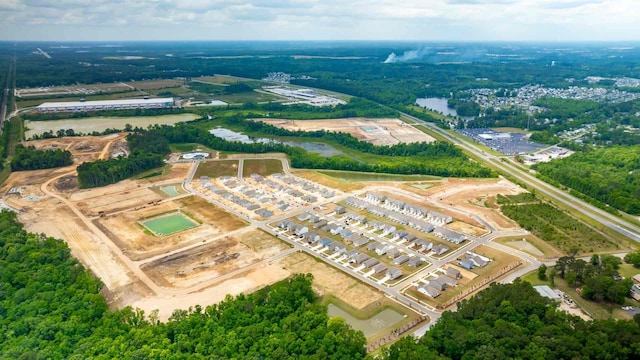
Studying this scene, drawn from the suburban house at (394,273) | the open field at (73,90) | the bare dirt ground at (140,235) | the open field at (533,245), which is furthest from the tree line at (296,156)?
the open field at (73,90)

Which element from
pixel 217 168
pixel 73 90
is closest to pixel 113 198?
pixel 217 168

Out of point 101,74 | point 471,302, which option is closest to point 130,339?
point 471,302

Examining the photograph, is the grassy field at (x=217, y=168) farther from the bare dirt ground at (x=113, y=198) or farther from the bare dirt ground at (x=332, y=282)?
the bare dirt ground at (x=332, y=282)

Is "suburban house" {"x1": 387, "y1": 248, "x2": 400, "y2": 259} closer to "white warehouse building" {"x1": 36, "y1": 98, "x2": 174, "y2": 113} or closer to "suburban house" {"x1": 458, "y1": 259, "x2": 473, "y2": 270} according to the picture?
"suburban house" {"x1": 458, "y1": 259, "x2": 473, "y2": 270}

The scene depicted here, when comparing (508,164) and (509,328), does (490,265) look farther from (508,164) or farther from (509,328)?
→ (508,164)

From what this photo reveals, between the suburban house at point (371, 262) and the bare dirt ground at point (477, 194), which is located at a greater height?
the bare dirt ground at point (477, 194)

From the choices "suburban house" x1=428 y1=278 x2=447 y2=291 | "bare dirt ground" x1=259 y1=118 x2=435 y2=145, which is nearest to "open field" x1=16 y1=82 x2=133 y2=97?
"bare dirt ground" x1=259 y1=118 x2=435 y2=145
